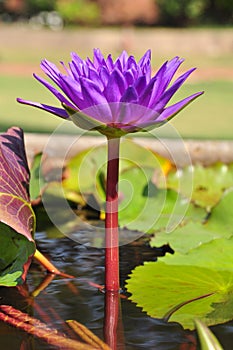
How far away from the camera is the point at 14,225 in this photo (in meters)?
0.71

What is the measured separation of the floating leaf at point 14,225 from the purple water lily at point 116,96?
118 millimetres

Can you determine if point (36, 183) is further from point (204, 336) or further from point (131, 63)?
point (204, 336)

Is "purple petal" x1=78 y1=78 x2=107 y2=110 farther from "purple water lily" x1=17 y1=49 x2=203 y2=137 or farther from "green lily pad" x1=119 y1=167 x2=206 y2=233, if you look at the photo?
"green lily pad" x1=119 y1=167 x2=206 y2=233

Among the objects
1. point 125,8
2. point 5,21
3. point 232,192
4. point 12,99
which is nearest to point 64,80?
point 232,192

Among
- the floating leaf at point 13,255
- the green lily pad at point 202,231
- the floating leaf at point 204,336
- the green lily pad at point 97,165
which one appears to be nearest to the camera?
the floating leaf at point 204,336

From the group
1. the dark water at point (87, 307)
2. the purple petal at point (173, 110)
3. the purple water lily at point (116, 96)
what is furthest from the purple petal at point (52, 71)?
the dark water at point (87, 307)

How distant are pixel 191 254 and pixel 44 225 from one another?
0.38 meters

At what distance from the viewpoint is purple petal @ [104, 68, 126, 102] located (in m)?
0.65

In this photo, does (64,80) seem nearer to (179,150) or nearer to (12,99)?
(179,150)

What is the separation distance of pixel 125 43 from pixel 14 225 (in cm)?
1326

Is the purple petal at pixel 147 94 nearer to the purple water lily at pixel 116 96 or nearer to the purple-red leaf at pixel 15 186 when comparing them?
the purple water lily at pixel 116 96

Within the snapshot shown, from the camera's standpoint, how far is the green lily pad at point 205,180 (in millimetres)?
1259

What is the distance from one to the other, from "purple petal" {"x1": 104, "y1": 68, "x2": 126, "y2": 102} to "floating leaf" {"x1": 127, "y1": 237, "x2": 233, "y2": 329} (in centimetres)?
24

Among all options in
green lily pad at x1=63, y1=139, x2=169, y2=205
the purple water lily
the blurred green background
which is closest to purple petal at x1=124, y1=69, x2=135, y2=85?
the purple water lily
